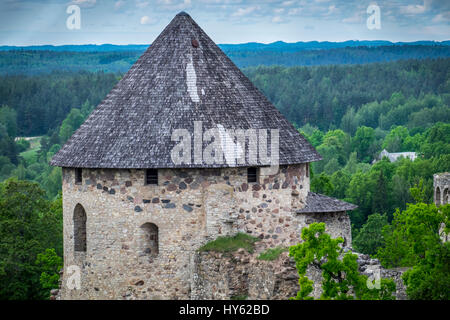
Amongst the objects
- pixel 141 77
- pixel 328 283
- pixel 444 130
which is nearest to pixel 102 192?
pixel 141 77

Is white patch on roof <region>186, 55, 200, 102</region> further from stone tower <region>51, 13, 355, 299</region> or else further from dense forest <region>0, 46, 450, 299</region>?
dense forest <region>0, 46, 450, 299</region>

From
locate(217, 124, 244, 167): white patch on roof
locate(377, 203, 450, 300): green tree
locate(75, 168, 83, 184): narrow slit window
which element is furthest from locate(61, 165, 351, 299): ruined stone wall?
locate(377, 203, 450, 300): green tree

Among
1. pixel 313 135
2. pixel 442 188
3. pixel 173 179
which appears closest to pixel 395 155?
pixel 313 135

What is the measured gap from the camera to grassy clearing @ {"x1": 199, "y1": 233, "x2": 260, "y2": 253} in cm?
3256

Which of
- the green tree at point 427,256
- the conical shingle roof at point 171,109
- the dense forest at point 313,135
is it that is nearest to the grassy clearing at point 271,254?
the conical shingle roof at point 171,109

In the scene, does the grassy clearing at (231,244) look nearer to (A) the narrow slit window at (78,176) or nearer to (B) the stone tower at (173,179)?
(B) the stone tower at (173,179)

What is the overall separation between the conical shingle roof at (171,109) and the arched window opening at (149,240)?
209cm

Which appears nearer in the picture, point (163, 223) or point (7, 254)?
point (163, 223)

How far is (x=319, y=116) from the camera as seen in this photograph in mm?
171750

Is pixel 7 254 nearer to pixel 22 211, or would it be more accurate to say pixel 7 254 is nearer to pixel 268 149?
pixel 22 211

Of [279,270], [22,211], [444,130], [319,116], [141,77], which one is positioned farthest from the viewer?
[319,116]

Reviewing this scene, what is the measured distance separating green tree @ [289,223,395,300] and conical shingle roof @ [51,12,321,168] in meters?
4.58
